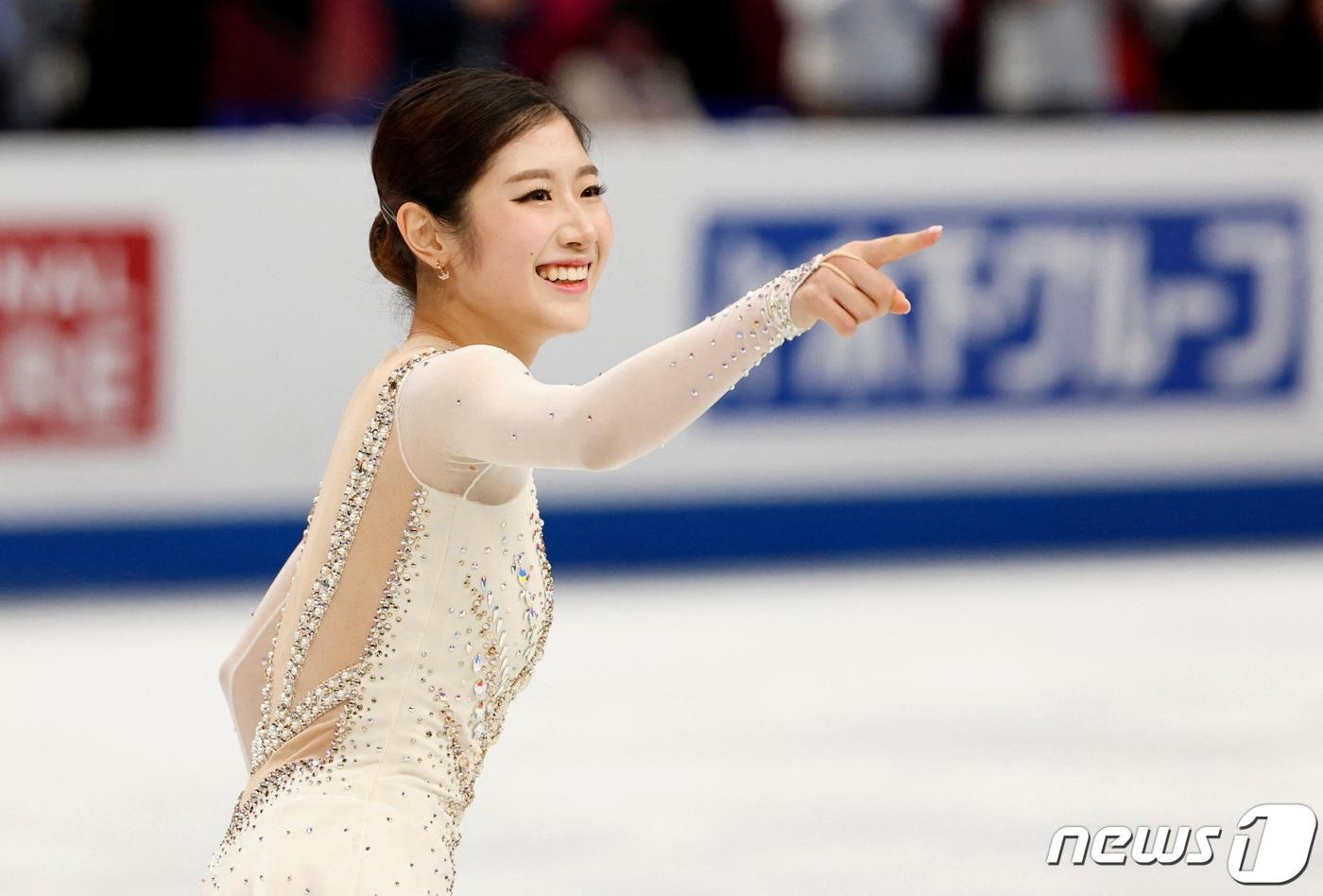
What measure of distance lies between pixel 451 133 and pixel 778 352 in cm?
424

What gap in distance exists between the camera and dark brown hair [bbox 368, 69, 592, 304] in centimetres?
195

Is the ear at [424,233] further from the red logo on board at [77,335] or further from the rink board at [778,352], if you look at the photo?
the red logo on board at [77,335]

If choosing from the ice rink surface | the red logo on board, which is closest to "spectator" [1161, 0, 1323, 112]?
the ice rink surface

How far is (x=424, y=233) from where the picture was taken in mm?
1978

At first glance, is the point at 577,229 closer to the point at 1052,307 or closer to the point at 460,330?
the point at 460,330

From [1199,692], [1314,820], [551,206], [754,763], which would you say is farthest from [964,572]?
[551,206]

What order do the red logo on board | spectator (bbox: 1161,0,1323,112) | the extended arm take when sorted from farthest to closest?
spectator (bbox: 1161,0,1323,112) → the red logo on board → the extended arm

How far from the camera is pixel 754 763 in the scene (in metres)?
4.17

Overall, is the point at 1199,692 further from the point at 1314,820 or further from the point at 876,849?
the point at 876,849

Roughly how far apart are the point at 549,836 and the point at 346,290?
252 cm

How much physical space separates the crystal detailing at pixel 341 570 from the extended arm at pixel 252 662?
14 centimetres

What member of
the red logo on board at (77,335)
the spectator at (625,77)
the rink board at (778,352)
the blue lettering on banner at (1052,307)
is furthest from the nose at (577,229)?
the spectator at (625,77)

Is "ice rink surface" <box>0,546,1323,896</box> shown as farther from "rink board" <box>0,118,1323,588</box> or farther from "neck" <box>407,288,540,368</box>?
"neck" <box>407,288,540,368</box>

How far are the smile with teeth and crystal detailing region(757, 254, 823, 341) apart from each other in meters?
0.29
